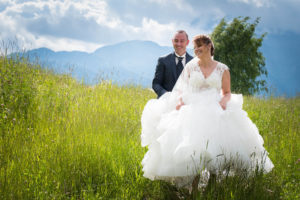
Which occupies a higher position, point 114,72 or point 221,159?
point 114,72

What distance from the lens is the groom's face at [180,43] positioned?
13.4 feet

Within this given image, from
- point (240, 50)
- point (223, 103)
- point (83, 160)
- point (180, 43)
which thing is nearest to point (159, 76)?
point (180, 43)

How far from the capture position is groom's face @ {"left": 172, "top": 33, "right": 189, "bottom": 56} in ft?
13.4

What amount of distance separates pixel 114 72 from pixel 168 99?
500 centimetres

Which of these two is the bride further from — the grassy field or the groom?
the groom

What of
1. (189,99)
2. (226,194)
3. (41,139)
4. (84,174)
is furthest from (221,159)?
(41,139)

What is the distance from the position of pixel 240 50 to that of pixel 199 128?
70.6 feet

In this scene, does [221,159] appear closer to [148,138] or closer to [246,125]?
[246,125]

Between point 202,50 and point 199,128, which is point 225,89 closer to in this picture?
point 202,50

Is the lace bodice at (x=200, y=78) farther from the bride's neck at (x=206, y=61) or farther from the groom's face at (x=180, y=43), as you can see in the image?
the groom's face at (x=180, y=43)

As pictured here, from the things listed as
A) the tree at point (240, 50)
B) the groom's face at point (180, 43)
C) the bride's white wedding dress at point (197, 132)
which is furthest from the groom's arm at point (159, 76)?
the tree at point (240, 50)

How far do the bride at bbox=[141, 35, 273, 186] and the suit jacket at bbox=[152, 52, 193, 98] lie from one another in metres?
1.18

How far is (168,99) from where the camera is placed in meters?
3.37

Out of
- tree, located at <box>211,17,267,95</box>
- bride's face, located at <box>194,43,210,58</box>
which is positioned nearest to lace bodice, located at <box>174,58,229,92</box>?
bride's face, located at <box>194,43,210,58</box>
